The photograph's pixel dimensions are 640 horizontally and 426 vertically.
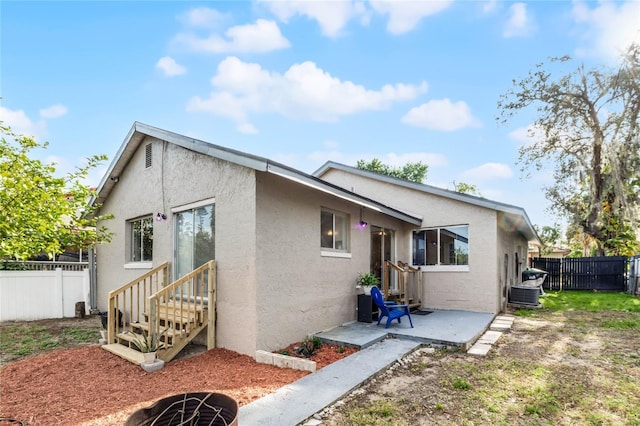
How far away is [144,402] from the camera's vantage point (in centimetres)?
407

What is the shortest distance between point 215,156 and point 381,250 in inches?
231

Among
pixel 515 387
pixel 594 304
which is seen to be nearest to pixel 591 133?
pixel 594 304

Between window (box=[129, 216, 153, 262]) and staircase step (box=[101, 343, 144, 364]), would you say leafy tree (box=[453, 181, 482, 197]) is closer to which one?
window (box=[129, 216, 153, 262])

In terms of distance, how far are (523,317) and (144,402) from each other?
934 cm

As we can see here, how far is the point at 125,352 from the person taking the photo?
5.93 meters

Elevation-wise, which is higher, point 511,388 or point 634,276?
point 511,388

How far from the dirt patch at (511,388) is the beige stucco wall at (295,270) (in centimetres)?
199

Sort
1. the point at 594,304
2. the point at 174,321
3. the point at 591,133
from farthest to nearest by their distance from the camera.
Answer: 1. the point at 591,133
2. the point at 594,304
3. the point at 174,321

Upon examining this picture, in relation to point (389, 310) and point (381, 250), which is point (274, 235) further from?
point (381, 250)

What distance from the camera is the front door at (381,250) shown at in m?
10.1

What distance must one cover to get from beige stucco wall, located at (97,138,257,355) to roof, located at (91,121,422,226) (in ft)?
0.76

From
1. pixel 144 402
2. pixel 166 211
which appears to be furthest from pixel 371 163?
pixel 144 402

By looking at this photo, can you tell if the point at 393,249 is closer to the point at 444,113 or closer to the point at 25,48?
the point at 444,113

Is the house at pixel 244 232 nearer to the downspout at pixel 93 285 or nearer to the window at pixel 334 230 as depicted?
the window at pixel 334 230
